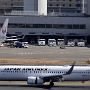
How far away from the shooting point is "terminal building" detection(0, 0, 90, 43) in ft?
545

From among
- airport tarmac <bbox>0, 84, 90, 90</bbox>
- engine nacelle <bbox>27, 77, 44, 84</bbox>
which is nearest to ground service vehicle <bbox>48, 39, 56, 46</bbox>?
airport tarmac <bbox>0, 84, 90, 90</bbox>

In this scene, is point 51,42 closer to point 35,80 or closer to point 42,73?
point 42,73

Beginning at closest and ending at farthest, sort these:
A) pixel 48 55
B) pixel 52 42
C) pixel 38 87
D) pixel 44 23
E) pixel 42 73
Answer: pixel 38 87
pixel 42 73
pixel 48 55
pixel 52 42
pixel 44 23

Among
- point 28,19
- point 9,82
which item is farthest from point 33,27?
point 9,82

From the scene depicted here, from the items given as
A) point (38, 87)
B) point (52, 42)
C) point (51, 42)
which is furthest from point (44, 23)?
point (38, 87)

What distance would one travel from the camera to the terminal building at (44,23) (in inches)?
6535

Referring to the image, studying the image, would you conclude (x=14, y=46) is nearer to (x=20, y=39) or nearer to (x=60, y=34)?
(x=20, y=39)

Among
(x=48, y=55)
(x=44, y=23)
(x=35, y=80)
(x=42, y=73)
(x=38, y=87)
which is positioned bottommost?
(x=48, y=55)

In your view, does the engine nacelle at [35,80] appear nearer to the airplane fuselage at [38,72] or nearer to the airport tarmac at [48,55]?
the airplane fuselage at [38,72]

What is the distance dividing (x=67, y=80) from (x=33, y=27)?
111 meters

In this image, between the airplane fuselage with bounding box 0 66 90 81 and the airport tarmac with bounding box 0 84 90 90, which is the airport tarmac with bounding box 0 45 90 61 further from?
the airplane fuselage with bounding box 0 66 90 81

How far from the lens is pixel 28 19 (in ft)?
545

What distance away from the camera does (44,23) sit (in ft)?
548

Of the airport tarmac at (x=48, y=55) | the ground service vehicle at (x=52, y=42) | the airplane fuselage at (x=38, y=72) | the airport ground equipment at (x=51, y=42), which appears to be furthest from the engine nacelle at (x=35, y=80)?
the ground service vehicle at (x=52, y=42)
